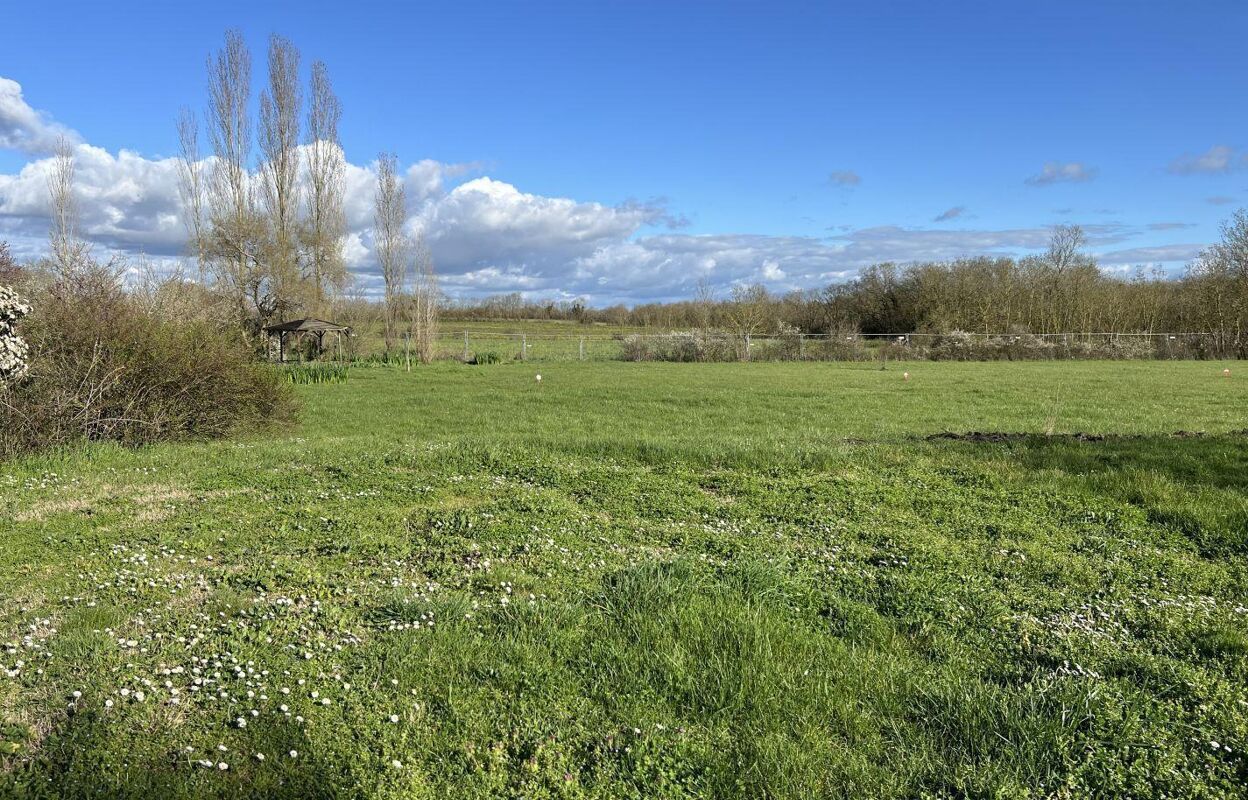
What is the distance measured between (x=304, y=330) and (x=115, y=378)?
2660 cm

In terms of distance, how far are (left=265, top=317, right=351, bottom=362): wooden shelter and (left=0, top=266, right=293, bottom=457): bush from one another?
23.1 m

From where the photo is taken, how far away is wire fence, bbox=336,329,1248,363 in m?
39.4

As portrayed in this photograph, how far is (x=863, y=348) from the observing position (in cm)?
3988

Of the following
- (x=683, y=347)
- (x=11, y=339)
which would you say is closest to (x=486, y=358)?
(x=683, y=347)

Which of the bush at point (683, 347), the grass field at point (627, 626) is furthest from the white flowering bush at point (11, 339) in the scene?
the bush at point (683, 347)

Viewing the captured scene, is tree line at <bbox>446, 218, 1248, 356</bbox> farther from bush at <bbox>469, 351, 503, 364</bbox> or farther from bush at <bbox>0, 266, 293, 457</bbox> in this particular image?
bush at <bbox>0, 266, 293, 457</bbox>

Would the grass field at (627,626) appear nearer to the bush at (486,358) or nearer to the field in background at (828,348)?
the bush at (486,358)

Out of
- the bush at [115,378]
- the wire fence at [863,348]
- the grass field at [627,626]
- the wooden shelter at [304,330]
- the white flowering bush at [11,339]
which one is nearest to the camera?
the grass field at [627,626]

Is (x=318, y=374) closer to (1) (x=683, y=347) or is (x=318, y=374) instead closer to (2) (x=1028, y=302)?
(1) (x=683, y=347)

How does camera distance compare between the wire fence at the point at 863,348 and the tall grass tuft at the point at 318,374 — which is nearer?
the tall grass tuft at the point at 318,374

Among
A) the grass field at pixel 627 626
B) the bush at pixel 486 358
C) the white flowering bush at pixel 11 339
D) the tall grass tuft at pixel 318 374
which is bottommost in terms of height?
the grass field at pixel 627 626

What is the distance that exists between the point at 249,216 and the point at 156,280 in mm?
19204

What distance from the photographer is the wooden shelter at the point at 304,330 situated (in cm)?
3372

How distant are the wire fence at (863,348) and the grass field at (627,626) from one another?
31.1m
